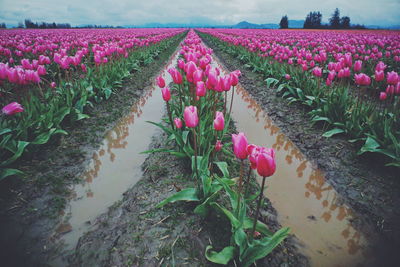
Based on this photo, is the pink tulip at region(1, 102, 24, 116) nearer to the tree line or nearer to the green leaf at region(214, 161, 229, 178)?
the green leaf at region(214, 161, 229, 178)

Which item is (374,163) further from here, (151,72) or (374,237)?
(151,72)

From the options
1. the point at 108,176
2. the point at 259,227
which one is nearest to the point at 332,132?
the point at 259,227

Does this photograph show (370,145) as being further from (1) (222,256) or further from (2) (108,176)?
(2) (108,176)

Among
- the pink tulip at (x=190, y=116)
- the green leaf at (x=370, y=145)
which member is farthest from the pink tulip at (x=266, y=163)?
the green leaf at (x=370, y=145)

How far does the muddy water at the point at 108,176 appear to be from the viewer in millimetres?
2080

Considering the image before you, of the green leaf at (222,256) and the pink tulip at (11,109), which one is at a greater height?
the pink tulip at (11,109)

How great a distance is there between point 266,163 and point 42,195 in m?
2.38

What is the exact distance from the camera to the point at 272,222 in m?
2.12

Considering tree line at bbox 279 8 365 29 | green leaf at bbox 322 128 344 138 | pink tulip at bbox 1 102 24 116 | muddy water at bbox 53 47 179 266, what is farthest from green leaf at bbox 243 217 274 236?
tree line at bbox 279 8 365 29

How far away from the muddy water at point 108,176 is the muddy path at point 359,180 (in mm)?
2373

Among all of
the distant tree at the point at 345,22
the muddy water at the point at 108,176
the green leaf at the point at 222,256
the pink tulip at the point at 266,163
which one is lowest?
the muddy water at the point at 108,176

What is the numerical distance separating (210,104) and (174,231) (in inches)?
87.2

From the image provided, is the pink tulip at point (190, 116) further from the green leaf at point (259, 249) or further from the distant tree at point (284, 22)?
the distant tree at point (284, 22)

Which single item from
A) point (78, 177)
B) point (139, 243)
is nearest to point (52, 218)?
point (78, 177)
